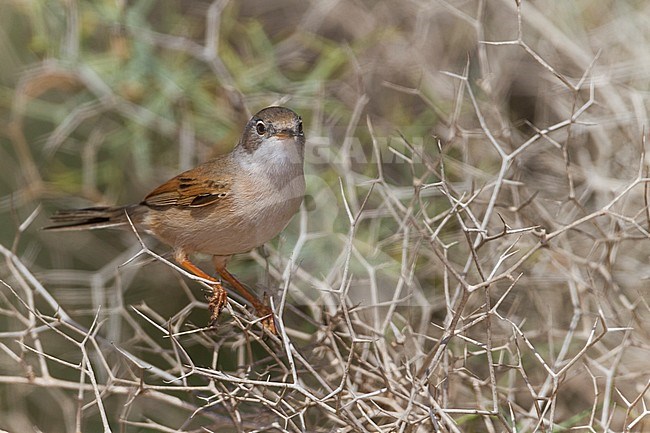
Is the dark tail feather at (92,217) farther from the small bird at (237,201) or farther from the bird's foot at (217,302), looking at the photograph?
the bird's foot at (217,302)

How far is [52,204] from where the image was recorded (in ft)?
17.0

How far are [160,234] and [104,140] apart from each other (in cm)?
144

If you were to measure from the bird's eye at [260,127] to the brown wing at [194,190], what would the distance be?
0.80ft

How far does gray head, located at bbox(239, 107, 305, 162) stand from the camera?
A: 11.7 ft

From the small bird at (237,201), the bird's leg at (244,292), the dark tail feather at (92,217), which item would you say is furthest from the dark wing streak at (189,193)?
the bird's leg at (244,292)

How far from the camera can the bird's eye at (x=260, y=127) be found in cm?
361

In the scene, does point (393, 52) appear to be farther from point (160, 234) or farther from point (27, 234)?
point (27, 234)

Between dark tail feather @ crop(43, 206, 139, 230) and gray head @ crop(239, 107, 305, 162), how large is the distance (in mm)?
748

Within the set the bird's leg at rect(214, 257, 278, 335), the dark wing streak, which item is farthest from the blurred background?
the dark wing streak

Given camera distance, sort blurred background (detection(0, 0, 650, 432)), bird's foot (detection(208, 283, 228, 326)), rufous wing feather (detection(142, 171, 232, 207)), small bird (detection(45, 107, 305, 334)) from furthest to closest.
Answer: blurred background (detection(0, 0, 650, 432)) → rufous wing feather (detection(142, 171, 232, 207)) → small bird (detection(45, 107, 305, 334)) → bird's foot (detection(208, 283, 228, 326))

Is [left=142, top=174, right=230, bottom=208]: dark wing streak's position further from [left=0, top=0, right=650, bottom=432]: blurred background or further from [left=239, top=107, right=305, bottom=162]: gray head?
[left=0, top=0, right=650, bottom=432]: blurred background

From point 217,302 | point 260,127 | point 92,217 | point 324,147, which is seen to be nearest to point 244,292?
point 217,302

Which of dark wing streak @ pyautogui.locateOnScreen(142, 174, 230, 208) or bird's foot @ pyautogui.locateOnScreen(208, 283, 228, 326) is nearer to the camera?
bird's foot @ pyautogui.locateOnScreen(208, 283, 228, 326)

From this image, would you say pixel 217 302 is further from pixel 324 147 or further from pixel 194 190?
pixel 324 147
